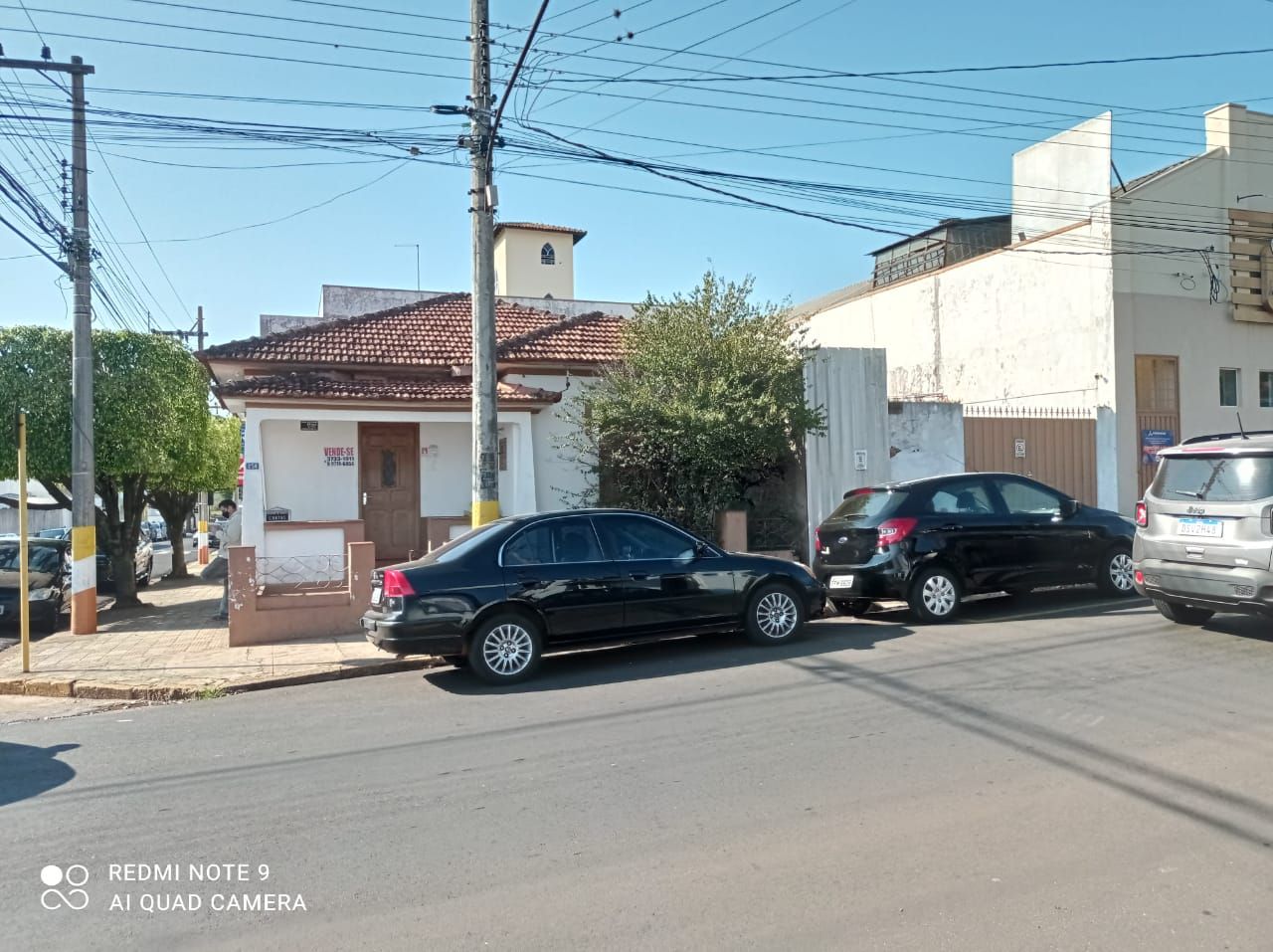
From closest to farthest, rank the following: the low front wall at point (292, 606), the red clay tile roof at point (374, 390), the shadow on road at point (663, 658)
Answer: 1. the shadow on road at point (663, 658)
2. the low front wall at point (292, 606)
3. the red clay tile roof at point (374, 390)

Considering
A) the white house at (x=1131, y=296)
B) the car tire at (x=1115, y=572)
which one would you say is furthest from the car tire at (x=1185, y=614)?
the white house at (x=1131, y=296)

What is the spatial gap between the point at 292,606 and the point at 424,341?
22.4 ft

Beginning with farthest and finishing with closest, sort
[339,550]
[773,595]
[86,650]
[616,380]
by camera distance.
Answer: [616,380]
[339,550]
[86,650]
[773,595]

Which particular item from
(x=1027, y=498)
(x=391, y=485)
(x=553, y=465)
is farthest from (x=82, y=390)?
(x=1027, y=498)

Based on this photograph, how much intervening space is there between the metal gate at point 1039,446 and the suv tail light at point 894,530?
6713mm

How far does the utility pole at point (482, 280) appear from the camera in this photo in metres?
10.3

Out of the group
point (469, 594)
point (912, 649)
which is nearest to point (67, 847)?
point (469, 594)

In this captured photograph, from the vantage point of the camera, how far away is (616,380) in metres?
13.6

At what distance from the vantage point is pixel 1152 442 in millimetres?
19203

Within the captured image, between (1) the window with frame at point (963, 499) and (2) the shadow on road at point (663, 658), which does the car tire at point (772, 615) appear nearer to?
Answer: (2) the shadow on road at point (663, 658)

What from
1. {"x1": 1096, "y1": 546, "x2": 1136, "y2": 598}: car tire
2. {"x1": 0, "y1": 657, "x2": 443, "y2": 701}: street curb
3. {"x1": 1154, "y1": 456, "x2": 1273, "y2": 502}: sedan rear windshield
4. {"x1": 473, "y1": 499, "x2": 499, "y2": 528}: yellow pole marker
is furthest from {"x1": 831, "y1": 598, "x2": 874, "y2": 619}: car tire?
{"x1": 0, "y1": 657, "x2": 443, "y2": 701}: street curb

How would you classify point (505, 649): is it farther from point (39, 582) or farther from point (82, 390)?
point (39, 582)

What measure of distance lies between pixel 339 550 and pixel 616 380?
15.0 ft

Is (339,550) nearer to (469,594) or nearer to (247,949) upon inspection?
(469,594)
